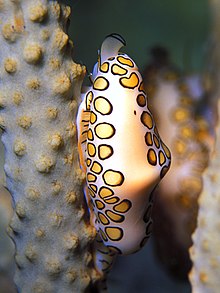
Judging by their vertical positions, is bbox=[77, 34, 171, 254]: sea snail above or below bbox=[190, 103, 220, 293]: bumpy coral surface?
above

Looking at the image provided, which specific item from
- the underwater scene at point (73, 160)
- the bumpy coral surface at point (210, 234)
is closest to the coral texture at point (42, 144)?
the underwater scene at point (73, 160)

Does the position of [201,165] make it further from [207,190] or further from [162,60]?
[207,190]

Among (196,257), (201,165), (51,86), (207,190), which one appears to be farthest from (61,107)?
(201,165)

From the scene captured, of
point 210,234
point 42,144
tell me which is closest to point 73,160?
point 42,144

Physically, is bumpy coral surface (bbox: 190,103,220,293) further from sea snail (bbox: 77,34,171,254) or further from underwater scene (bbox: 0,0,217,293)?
sea snail (bbox: 77,34,171,254)

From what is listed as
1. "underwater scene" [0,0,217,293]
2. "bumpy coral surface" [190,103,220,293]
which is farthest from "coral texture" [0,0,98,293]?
"bumpy coral surface" [190,103,220,293]

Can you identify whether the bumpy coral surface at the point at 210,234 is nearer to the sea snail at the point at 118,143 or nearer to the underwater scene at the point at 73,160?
the underwater scene at the point at 73,160

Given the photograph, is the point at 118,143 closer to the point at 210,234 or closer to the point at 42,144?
the point at 42,144
